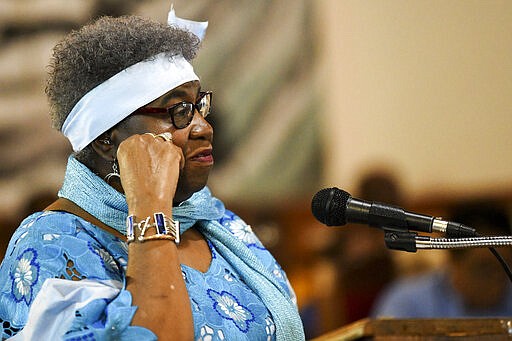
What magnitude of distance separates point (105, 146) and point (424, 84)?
350 centimetres

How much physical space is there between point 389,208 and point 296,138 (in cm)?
344

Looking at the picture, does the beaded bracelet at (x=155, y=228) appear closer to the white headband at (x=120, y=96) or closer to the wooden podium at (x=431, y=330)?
the white headband at (x=120, y=96)

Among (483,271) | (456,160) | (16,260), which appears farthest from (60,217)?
(456,160)

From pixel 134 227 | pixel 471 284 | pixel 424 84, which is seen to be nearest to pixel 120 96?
pixel 134 227

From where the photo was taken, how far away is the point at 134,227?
2.18 m

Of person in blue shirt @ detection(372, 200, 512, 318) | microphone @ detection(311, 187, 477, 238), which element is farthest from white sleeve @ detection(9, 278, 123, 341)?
person in blue shirt @ detection(372, 200, 512, 318)

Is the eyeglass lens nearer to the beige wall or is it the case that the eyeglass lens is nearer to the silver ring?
the silver ring

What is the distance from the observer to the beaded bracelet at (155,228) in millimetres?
2166

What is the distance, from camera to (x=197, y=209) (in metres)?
2.57

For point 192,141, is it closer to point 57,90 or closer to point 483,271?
point 57,90

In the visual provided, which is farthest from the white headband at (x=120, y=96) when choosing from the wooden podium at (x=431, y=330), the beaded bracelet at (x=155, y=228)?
the wooden podium at (x=431, y=330)

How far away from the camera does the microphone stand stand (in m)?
2.04

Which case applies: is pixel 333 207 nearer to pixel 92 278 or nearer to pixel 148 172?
pixel 148 172

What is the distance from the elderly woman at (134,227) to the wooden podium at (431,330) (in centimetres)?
23
